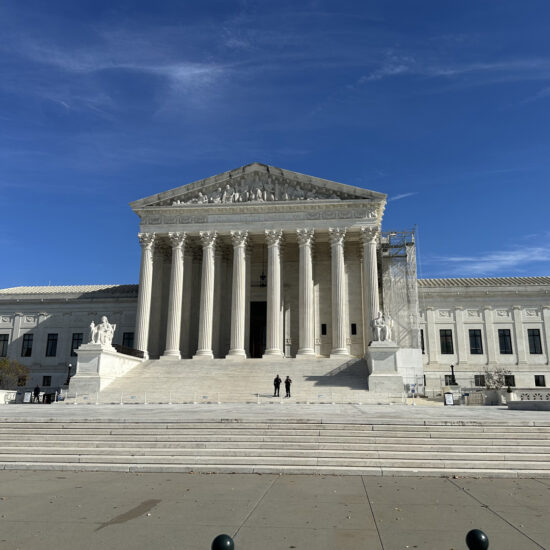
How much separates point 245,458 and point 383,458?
3.94 meters

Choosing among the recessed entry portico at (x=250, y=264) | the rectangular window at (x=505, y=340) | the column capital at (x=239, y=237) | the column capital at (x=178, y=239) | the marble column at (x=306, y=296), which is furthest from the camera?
the rectangular window at (x=505, y=340)

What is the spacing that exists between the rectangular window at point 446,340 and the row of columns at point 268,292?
11163mm

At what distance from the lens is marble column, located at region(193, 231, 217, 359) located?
4619 cm

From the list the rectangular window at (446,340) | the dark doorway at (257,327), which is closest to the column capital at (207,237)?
the dark doorway at (257,327)

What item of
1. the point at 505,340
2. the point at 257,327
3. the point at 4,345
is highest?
the point at 257,327

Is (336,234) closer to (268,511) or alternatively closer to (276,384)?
(276,384)

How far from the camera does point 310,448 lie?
15.4 m

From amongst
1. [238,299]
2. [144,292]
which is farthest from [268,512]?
[144,292]

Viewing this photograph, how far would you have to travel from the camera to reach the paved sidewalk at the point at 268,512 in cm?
780

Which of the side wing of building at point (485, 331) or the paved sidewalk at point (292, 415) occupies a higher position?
the side wing of building at point (485, 331)

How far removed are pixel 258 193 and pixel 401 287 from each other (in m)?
17.4

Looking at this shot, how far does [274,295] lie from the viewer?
4694cm

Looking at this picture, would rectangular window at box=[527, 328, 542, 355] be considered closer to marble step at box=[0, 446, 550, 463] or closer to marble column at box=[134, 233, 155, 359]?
marble column at box=[134, 233, 155, 359]

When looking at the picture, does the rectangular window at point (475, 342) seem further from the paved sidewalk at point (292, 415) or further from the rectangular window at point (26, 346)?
the rectangular window at point (26, 346)
